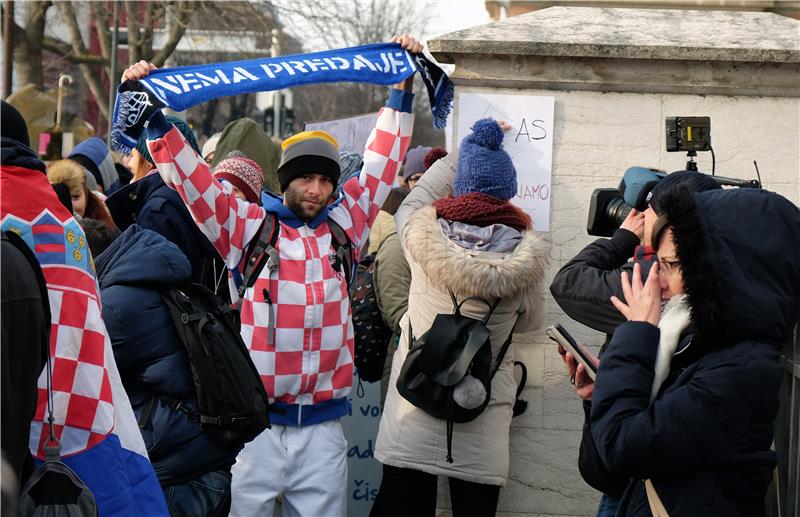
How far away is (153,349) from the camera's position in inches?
154

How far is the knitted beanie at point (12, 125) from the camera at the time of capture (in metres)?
3.10

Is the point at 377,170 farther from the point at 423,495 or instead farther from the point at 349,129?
the point at 349,129

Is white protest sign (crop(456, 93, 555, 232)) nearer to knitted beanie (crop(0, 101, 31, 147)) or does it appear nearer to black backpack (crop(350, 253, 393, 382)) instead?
black backpack (crop(350, 253, 393, 382))

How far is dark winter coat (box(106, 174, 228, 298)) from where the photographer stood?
5.32m

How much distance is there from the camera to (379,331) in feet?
19.4

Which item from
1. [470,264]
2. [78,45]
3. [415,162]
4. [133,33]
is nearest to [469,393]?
[470,264]

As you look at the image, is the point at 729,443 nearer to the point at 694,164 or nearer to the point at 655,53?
the point at 694,164

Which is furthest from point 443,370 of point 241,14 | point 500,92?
point 241,14

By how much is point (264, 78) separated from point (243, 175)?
25.0 inches

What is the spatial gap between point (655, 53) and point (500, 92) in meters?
0.78

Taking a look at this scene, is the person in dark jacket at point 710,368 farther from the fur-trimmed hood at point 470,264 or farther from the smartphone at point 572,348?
the fur-trimmed hood at point 470,264

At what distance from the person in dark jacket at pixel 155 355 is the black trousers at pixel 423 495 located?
1173 mm

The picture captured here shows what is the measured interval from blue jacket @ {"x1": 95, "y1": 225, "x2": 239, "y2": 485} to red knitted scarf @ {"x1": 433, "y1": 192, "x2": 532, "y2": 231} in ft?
4.29

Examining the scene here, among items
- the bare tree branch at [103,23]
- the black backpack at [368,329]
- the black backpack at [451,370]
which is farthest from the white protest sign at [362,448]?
the bare tree branch at [103,23]
